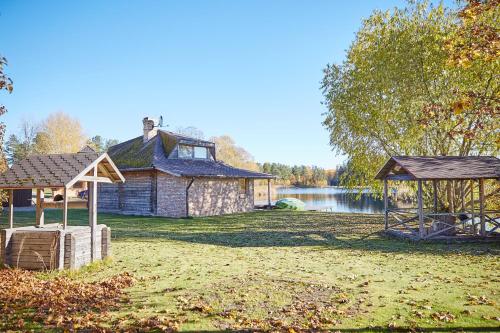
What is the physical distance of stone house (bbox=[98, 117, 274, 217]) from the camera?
25469mm

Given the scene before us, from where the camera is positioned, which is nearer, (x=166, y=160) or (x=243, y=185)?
(x=166, y=160)

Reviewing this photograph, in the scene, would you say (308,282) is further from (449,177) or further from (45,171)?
(449,177)

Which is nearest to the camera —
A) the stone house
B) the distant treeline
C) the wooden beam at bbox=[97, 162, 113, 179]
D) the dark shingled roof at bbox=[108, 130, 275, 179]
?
the wooden beam at bbox=[97, 162, 113, 179]

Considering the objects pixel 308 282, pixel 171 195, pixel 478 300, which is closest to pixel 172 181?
pixel 171 195

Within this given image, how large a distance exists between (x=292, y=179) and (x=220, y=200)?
4107 inches

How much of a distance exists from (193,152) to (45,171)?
2020 centimetres

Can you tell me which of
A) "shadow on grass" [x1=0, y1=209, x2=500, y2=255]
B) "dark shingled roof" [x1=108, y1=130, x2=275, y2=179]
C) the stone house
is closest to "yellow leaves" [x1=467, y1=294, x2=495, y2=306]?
"shadow on grass" [x1=0, y1=209, x2=500, y2=255]

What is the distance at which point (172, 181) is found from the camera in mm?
25609

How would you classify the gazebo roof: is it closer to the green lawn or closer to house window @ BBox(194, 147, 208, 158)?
Answer: the green lawn

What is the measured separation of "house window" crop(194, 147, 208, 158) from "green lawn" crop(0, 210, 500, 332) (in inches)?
601

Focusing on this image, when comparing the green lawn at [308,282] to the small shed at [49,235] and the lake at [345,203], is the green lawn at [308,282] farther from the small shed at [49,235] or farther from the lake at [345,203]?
the lake at [345,203]

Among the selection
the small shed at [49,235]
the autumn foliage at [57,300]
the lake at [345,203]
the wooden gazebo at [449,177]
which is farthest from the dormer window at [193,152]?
the autumn foliage at [57,300]

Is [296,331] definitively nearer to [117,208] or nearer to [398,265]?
[398,265]

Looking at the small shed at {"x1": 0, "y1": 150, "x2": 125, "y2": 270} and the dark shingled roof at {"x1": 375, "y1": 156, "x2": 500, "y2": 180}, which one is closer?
the small shed at {"x1": 0, "y1": 150, "x2": 125, "y2": 270}
